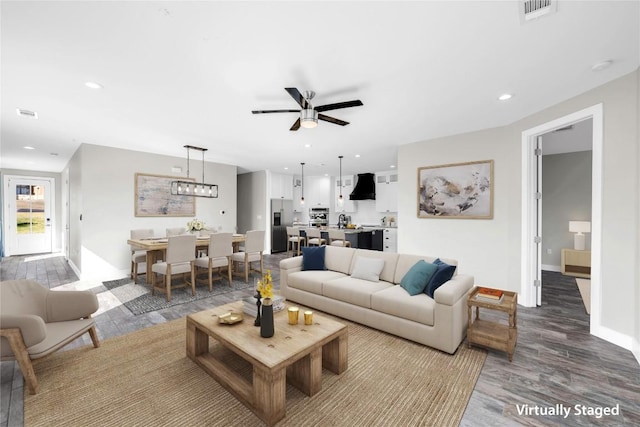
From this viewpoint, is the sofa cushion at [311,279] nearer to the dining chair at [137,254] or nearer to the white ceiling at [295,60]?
the white ceiling at [295,60]

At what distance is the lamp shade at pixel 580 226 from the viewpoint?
5242 millimetres

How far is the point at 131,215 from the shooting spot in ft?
18.7

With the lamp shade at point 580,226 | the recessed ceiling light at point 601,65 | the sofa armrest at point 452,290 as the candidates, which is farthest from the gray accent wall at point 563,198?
the sofa armrest at point 452,290

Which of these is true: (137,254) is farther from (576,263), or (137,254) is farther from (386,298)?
(576,263)

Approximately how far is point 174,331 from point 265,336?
62.8 inches

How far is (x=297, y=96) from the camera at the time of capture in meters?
2.49

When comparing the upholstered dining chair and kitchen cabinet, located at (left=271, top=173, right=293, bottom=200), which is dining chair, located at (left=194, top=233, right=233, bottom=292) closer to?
the upholstered dining chair

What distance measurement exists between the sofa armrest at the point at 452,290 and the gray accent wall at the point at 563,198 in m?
4.61

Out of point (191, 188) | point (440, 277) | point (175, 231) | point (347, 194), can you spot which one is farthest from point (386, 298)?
point (347, 194)

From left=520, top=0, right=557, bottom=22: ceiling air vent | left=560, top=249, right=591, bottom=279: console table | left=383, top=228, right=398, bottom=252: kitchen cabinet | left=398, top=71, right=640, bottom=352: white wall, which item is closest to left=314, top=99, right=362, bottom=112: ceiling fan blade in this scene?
left=520, top=0, right=557, bottom=22: ceiling air vent

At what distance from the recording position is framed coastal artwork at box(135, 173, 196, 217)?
581 centimetres

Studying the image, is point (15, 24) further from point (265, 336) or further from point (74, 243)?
point (74, 243)

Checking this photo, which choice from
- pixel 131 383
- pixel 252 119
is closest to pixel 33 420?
pixel 131 383

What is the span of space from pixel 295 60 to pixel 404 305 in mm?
2538
